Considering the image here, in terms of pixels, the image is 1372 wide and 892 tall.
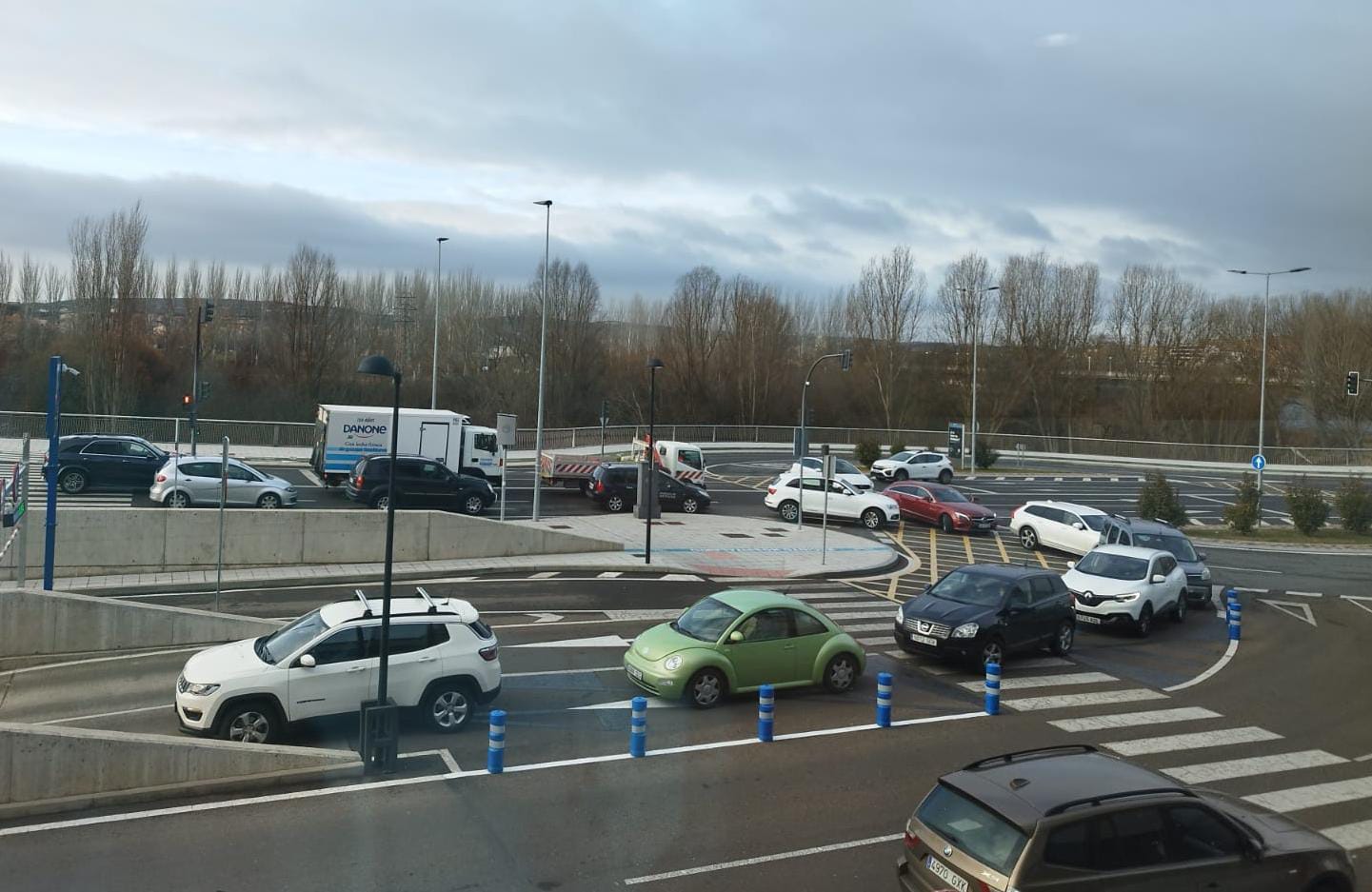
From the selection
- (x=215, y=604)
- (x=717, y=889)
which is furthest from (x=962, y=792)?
(x=215, y=604)

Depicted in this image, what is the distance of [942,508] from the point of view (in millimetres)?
34281

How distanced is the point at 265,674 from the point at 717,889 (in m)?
5.93

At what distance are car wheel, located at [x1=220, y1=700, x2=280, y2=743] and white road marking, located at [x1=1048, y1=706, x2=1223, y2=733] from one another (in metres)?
9.56

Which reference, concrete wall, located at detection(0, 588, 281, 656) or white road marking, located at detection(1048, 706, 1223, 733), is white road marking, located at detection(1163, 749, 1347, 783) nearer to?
white road marking, located at detection(1048, 706, 1223, 733)

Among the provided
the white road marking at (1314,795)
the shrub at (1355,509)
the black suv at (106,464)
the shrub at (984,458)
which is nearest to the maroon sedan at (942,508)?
the shrub at (1355,509)

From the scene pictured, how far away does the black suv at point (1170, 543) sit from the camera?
22281mm

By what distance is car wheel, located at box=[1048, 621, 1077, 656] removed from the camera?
16922 mm

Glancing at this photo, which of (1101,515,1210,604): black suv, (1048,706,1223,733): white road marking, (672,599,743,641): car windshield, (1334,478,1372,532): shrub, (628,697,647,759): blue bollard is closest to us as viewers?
(628,697,647,759): blue bollard

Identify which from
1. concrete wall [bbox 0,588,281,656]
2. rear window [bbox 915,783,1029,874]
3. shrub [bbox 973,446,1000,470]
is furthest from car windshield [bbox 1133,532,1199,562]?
shrub [bbox 973,446,1000,470]

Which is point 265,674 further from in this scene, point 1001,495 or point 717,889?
point 1001,495

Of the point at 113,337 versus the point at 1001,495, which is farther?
the point at 113,337

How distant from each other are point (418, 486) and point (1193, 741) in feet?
75.0

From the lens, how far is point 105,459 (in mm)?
29172

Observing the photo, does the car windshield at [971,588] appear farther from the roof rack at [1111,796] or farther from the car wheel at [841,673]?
the roof rack at [1111,796]
